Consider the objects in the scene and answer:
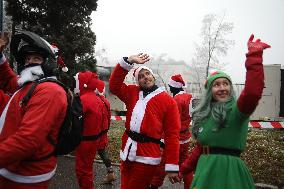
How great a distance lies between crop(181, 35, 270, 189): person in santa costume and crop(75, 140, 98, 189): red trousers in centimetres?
299

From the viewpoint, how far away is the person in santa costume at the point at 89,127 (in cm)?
613

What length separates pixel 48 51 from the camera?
10.0 ft

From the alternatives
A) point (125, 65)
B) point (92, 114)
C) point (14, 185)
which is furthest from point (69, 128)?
point (92, 114)

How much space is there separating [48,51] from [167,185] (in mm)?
5748

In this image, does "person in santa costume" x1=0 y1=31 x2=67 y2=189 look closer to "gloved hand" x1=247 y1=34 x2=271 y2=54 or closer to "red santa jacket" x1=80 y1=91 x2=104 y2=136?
"gloved hand" x1=247 y1=34 x2=271 y2=54

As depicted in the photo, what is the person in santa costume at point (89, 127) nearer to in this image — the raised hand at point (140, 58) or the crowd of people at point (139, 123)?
the crowd of people at point (139, 123)

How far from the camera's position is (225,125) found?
10.7 feet

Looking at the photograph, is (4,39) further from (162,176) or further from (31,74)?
(162,176)

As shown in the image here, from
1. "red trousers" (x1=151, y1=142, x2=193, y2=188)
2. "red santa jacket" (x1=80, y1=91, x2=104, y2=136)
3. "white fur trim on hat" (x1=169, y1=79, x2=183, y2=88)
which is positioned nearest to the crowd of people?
"red trousers" (x1=151, y1=142, x2=193, y2=188)

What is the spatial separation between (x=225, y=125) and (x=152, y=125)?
1.38 meters

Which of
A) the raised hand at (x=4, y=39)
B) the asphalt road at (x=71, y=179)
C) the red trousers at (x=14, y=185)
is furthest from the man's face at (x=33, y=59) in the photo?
the asphalt road at (x=71, y=179)

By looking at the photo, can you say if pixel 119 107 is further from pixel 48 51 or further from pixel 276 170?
pixel 48 51

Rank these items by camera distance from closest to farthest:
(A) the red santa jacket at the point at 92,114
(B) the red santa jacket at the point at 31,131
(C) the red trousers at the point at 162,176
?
(B) the red santa jacket at the point at 31,131, (C) the red trousers at the point at 162,176, (A) the red santa jacket at the point at 92,114

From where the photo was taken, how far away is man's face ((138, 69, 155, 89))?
4.83 m
